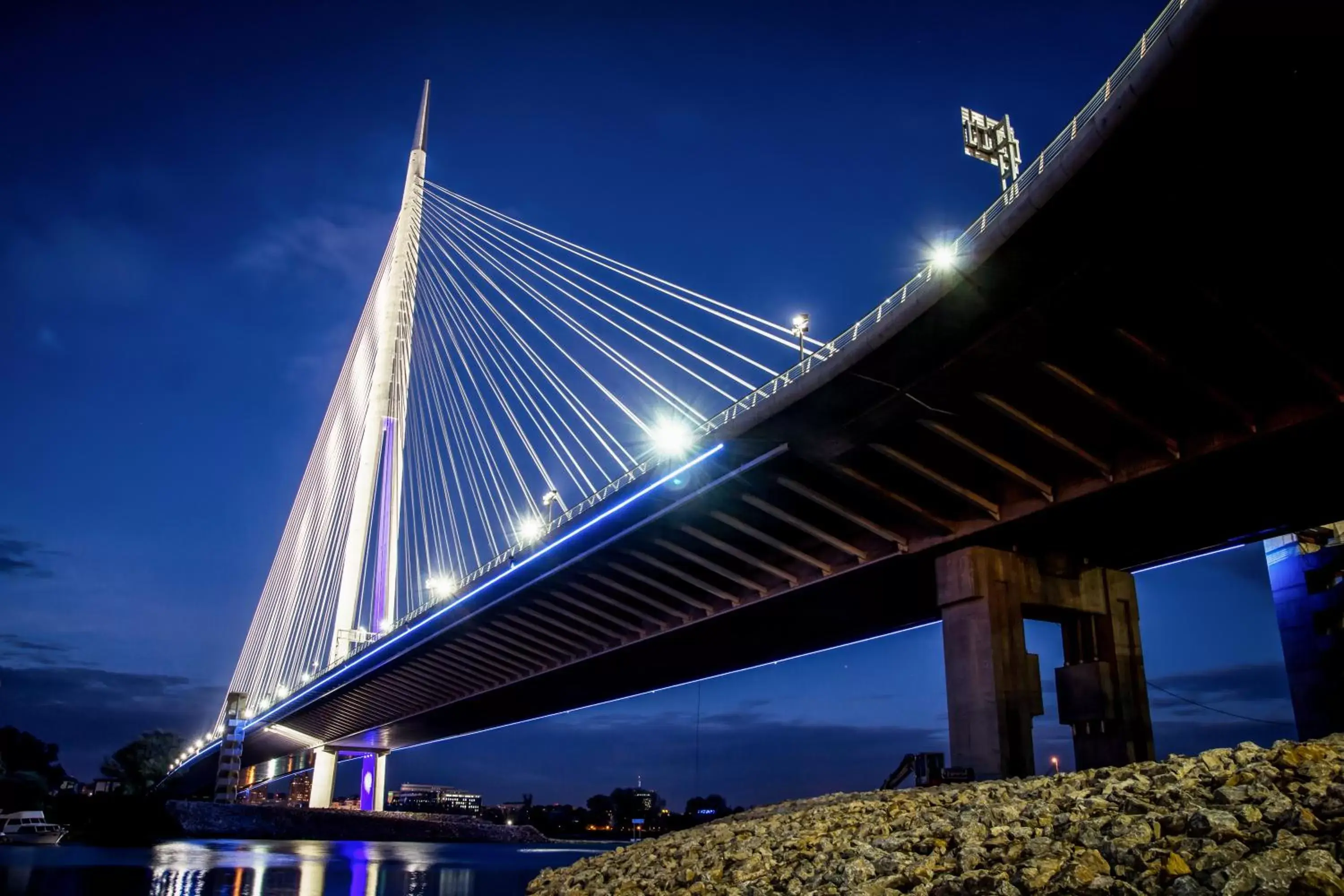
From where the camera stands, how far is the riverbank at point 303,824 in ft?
260

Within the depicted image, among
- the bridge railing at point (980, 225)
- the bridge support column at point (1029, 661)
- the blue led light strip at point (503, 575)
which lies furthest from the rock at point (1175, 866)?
the blue led light strip at point (503, 575)

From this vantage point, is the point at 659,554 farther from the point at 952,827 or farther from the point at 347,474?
the point at 347,474

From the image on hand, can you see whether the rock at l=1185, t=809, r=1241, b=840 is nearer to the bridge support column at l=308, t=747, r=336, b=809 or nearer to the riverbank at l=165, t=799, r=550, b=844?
the riverbank at l=165, t=799, r=550, b=844

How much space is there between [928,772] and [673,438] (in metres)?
11.3

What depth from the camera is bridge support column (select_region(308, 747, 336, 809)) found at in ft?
316

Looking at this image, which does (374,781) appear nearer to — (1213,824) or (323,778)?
(323,778)

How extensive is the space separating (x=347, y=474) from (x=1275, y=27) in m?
62.4

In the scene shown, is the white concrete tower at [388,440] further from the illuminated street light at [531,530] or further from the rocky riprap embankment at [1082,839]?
the rocky riprap embankment at [1082,839]

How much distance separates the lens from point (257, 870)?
37438 mm

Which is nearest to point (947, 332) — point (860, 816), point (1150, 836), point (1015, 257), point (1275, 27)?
point (1015, 257)

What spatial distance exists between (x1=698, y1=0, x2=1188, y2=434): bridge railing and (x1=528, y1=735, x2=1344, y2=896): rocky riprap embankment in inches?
359

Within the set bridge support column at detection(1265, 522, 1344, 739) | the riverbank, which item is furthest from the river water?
bridge support column at detection(1265, 522, 1344, 739)

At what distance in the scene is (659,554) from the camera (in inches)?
1293

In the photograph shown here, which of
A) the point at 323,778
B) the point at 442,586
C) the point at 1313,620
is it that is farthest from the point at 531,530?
the point at 323,778
